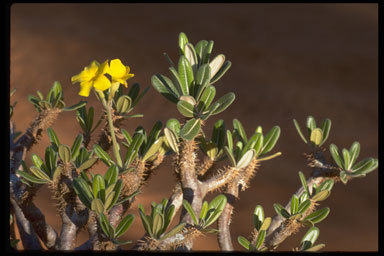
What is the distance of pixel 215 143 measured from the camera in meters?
0.93

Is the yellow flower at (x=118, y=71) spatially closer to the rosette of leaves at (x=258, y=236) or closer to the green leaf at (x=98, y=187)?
the green leaf at (x=98, y=187)

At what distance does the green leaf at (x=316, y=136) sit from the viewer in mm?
979

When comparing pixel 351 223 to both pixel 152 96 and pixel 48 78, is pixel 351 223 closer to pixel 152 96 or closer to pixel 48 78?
pixel 152 96

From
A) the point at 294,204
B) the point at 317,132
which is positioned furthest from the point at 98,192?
the point at 317,132

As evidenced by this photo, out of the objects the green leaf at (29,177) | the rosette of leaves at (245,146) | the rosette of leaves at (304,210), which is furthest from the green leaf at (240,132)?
the green leaf at (29,177)

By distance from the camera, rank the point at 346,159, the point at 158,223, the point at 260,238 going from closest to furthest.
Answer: the point at 158,223 < the point at 260,238 < the point at 346,159

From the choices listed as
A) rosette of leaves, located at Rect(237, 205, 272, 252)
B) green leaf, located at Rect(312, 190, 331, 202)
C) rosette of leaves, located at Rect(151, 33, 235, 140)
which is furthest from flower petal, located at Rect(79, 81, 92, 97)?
green leaf, located at Rect(312, 190, 331, 202)

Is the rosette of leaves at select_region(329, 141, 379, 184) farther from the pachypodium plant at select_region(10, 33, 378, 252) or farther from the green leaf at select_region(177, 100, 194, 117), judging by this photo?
the green leaf at select_region(177, 100, 194, 117)

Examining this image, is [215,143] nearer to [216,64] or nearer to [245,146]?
[245,146]

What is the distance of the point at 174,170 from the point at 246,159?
133mm

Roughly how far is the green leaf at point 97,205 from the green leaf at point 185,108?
0.61ft

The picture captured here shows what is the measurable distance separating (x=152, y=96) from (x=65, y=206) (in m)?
1.48

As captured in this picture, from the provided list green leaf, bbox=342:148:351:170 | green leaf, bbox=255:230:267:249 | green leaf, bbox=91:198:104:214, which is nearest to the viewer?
green leaf, bbox=91:198:104:214

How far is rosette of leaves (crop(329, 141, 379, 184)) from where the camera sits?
0.92 metres
